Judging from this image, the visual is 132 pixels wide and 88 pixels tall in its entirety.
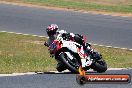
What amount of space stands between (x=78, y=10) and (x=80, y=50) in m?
20.5

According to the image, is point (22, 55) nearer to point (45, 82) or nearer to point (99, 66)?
point (99, 66)

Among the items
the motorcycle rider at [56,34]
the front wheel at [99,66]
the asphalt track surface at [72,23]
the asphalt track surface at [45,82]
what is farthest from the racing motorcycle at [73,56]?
the asphalt track surface at [72,23]

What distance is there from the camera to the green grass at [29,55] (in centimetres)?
1778

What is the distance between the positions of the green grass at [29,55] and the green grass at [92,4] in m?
11.7

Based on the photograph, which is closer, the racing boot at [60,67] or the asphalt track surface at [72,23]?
the racing boot at [60,67]

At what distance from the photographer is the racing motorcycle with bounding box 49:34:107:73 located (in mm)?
15570

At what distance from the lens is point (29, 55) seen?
2058 cm

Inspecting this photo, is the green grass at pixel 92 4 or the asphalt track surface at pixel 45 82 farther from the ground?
the asphalt track surface at pixel 45 82

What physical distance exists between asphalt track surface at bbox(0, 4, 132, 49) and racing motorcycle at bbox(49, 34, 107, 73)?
8.73m

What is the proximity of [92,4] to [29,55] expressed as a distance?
18876 millimetres

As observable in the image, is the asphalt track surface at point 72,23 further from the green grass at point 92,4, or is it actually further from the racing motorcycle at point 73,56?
the racing motorcycle at point 73,56

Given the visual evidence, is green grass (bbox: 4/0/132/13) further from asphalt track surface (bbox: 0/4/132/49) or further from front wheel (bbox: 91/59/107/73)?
front wheel (bbox: 91/59/107/73)

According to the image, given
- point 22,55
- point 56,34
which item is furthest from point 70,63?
point 22,55

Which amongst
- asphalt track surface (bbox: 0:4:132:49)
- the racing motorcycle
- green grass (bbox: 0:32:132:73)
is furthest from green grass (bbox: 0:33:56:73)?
asphalt track surface (bbox: 0:4:132:49)
